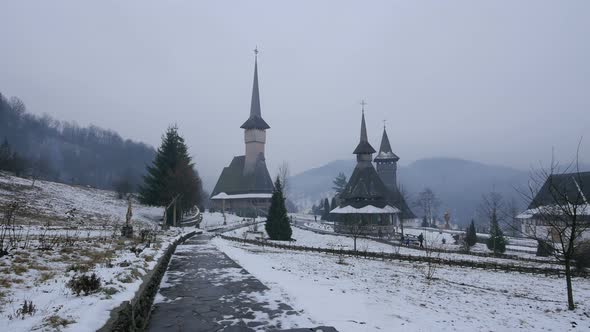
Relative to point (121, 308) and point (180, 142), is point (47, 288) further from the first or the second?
point (180, 142)

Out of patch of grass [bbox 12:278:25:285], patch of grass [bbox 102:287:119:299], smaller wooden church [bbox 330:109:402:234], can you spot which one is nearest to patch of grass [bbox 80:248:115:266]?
patch of grass [bbox 12:278:25:285]

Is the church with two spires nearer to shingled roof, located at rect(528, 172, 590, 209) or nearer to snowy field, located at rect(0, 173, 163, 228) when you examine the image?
shingled roof, located at rect(528, 172, 590, 209)

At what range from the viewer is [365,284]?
34.5 feet

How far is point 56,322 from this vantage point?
431 cm

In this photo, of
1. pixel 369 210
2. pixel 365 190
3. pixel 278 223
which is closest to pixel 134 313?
pixel 278 223

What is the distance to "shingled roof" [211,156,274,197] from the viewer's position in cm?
6738

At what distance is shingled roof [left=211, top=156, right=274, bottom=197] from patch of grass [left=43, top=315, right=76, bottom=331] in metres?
62.2

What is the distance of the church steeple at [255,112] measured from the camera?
71125 mm

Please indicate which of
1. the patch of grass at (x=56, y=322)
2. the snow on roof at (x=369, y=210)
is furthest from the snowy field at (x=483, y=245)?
the patch of grass at (x=56, y=322)

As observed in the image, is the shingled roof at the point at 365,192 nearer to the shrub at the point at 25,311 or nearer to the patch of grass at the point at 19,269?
the patch of grass at the point at 19,269

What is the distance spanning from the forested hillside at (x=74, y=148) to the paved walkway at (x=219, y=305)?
299 ft

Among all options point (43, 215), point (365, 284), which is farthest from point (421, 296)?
point (43, 215)

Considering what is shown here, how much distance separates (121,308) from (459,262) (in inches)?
668

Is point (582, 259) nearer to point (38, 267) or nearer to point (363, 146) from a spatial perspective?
point (38, 267)
